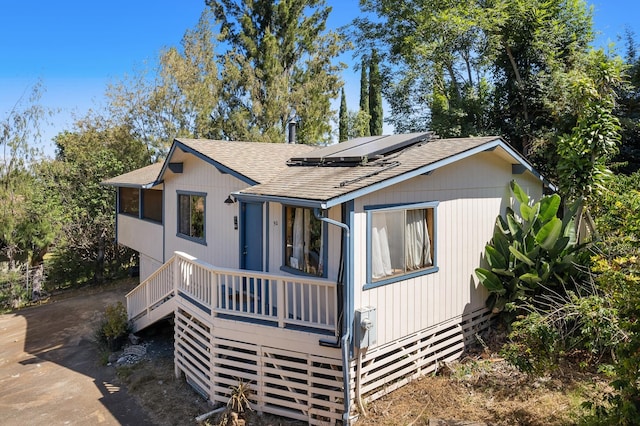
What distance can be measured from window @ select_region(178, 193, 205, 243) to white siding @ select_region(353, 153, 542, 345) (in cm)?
578

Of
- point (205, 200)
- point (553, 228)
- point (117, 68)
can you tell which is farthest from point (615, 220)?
point (117, 68)

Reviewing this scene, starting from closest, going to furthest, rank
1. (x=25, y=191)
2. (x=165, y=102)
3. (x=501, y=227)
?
1. (x=501, y=227)
2. (x=25, y=191)
3. (x=165, y=102)

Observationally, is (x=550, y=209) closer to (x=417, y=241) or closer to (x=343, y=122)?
(x=417, y=241)

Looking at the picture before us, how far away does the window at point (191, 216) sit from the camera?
10992 millimetres

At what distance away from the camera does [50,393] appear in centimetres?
851

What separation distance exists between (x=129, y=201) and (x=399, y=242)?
12.9 meters

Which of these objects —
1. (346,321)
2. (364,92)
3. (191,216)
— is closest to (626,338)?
(346,321)

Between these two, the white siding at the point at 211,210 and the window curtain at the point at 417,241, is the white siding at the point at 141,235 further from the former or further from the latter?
the window curtain at the point at 417,241

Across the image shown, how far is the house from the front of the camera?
6.38 m

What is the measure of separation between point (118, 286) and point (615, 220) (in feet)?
60.6

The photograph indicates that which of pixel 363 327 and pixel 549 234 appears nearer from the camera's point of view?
pixel 363 327

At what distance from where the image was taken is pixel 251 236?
9070 millimetres

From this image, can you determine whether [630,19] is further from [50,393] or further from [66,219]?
[66,219]

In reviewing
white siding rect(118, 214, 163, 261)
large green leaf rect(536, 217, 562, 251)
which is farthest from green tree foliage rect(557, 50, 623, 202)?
white siding rect(118, 214, 163, 261)
